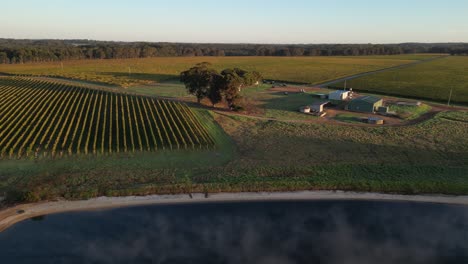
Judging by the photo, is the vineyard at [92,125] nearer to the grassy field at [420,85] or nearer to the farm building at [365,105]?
the farm building at [365,105]

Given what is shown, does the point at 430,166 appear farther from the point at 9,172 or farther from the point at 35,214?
the point at 9,172

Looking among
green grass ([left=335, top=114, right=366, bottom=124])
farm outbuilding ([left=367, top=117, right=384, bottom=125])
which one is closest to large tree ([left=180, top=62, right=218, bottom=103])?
green grass ([left=335, top=114, right=366, bottom=124])

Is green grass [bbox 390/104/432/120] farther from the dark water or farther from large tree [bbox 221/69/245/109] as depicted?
the dark water

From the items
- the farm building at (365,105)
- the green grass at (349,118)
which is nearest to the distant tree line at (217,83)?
the green grass at (349,118)

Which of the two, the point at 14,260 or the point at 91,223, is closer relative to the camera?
the point at 14,260

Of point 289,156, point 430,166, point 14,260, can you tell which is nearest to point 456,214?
point 430,166

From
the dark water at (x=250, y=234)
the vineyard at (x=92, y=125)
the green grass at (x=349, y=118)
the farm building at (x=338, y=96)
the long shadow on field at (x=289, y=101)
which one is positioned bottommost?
the dark water at (x=250, y=234)

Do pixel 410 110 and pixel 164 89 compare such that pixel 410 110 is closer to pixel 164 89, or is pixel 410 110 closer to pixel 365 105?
pixel 365 105
